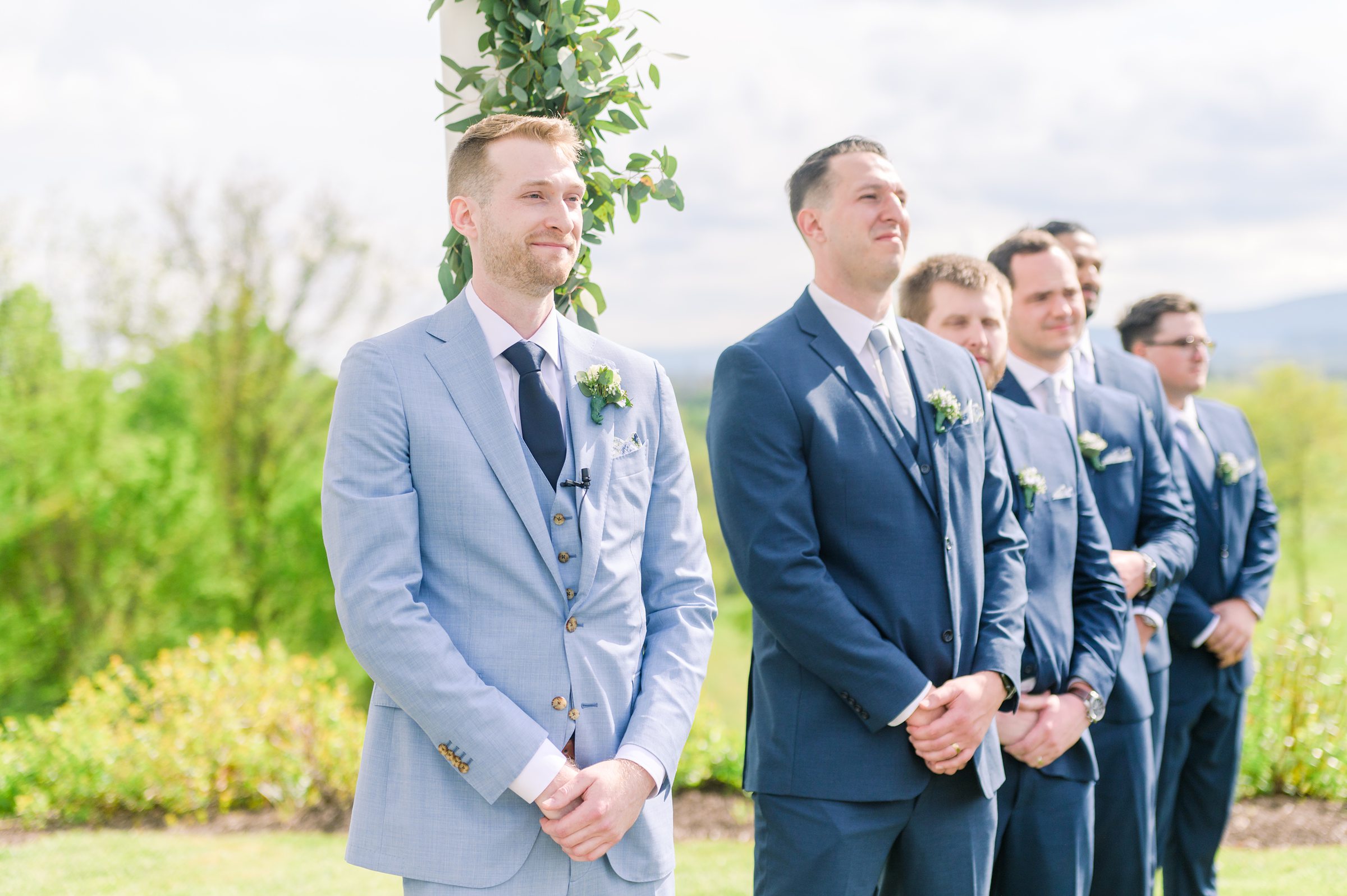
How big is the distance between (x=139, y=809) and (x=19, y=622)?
12.9 meters

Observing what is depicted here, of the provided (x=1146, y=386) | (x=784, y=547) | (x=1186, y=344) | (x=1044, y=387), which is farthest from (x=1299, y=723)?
(x=784, y=547)

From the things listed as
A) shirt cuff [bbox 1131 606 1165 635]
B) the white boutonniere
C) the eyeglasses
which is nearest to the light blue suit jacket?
shirt cuff [bbox 1131 606 1165 635]

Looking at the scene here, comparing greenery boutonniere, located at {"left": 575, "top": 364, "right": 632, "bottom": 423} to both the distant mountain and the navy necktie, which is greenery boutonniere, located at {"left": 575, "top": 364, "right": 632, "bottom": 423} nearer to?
the navy necktie

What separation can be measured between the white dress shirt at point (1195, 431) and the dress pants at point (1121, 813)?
997 mm

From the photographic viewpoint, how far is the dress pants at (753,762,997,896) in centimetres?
262

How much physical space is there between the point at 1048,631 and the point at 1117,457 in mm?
995

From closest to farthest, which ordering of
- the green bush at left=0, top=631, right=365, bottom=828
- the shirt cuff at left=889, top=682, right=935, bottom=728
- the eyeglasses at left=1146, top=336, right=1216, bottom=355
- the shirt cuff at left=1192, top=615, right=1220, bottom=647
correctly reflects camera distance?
the shirt cuff at left=889, top=682, right=935, bottom=728 → the shirt cuff at left=1192, top=615, right=1220, bottom=647 → the eyeglasses at left=1146, top=336, right=1216, bottom=355 → the green bush at left=0, top=631, right=365, bottom=828

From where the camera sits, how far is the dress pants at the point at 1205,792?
14.5 ft

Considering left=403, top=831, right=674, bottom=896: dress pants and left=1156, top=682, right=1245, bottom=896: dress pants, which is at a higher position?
left=403, top=831, right=674, bottom=896: dress pants

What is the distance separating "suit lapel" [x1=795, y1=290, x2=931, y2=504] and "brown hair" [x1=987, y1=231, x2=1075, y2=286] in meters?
1.37

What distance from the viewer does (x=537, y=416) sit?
233cm

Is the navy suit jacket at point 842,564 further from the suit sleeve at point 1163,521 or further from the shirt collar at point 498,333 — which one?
the suit sleeve at point 1163,521

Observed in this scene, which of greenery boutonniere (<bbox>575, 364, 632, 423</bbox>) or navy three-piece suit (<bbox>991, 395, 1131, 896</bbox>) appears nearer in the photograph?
greenery boutonniere (<bbox>575, 364, 632, 423</bbox>)

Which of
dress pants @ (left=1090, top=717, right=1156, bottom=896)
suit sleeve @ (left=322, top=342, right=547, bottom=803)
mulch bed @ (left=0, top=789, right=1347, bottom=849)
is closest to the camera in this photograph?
suit sleeve @ (left=322, top=342, right=547, bottom=803)
